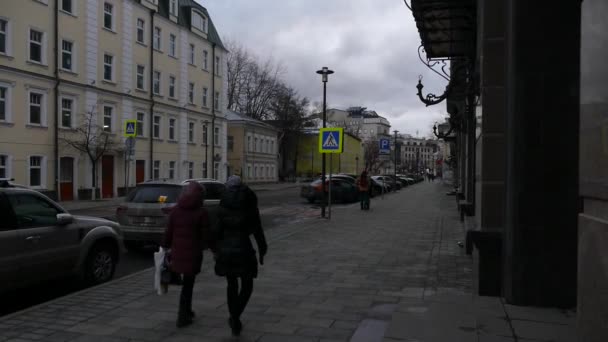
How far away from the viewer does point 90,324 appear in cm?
586

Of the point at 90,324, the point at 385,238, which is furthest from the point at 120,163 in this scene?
the point at 90,324

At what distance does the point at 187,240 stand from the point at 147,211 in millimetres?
6348

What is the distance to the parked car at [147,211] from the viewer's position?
1162 centimetres

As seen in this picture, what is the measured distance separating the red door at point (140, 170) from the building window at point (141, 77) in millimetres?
5182

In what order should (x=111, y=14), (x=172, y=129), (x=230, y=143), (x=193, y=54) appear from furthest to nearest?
(x=230, y=143), (x=193, y=54), (x=172, y=129), (x=111, y=14)

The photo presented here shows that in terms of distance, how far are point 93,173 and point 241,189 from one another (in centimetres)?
2833

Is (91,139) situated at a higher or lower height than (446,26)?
lower

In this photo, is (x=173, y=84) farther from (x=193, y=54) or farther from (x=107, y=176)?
(x=107, y=176)

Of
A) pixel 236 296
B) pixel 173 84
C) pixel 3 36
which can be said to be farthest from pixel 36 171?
pixel 236 296

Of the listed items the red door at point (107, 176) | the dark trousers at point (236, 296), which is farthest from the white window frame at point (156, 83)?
the dark trousers at point (236, 296)

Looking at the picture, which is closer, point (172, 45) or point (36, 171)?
point (36, 171)

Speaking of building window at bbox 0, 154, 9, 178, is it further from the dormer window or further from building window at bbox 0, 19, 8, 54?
the dormer window

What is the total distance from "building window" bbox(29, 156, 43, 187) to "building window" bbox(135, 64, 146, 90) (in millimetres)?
11268

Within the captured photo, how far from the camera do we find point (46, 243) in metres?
7.14
